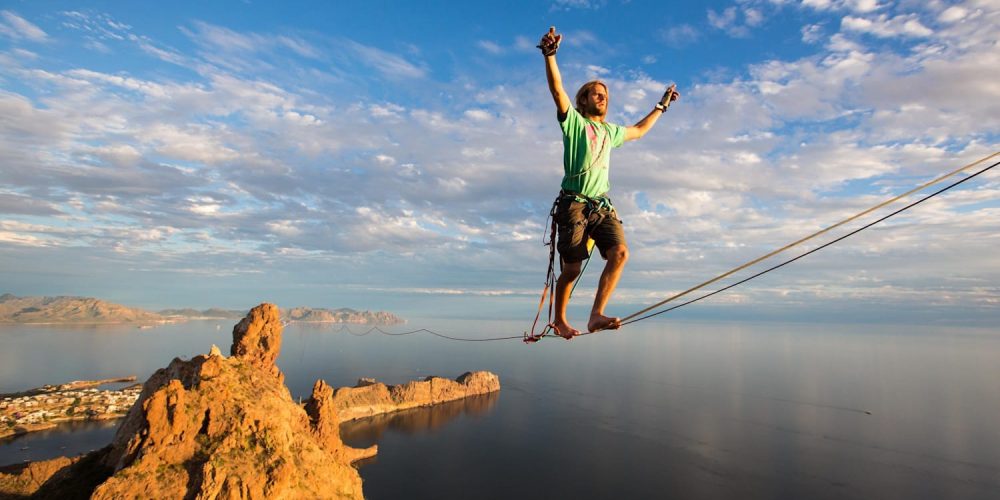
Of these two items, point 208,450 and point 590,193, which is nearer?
point 590,193

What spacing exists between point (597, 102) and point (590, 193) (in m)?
1.21

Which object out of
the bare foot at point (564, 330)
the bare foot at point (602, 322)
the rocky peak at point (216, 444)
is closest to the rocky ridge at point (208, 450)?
the rocky peak at point (216, 444)

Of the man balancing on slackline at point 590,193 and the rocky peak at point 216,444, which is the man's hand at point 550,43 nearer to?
the man balancing on slackline at point 590,193

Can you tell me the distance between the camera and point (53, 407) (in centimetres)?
9906

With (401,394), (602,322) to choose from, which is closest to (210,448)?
(602,322)

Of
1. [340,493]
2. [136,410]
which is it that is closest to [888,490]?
[340,493]

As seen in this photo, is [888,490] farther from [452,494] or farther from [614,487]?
[452,494]

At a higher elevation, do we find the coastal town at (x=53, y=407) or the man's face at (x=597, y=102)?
the man's face at (x=597, y=102)

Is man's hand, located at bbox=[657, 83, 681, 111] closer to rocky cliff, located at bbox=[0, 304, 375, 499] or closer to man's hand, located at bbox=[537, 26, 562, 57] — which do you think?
man's hand, located at bbox=[537, 26, 562, 57]

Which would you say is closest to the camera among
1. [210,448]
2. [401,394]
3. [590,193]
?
[590,193]

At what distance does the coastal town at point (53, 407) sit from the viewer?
88.6 meters

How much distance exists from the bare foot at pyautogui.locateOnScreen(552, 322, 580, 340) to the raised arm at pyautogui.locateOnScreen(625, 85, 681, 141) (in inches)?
108

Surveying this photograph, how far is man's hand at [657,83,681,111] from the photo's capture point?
685cm

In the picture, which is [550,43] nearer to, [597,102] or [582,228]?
[597,102]
